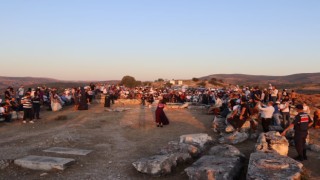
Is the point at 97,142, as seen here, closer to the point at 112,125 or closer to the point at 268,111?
the point at 112,125

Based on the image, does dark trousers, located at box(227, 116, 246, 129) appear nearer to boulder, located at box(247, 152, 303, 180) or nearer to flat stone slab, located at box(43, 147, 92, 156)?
boulder, located at box(247, 152, 303, 180)

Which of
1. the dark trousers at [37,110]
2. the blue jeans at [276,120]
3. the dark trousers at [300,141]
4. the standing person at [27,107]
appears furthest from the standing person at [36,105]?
the dark trousers at [300,141]

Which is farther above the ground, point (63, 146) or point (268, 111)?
point (268, 111)

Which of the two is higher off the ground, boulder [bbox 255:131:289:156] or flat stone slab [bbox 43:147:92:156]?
boulder [bbox 255:131:289:156]

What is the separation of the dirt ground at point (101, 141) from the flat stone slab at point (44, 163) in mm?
138

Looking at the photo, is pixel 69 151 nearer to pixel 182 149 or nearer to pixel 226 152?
pixel 182 149

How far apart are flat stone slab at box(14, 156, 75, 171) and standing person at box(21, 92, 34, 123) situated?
23.3 ft

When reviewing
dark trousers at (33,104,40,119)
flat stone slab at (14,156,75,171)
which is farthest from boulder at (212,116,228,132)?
dark trousers at (33,104,40,119)

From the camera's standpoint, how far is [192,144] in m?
10.2

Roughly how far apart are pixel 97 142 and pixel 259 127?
22.7 feet

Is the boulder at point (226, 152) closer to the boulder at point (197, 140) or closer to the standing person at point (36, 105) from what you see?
the boulder at point (197, 140)

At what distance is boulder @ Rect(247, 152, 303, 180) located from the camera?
20.4 feet

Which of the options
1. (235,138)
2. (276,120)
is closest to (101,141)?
(235,138)

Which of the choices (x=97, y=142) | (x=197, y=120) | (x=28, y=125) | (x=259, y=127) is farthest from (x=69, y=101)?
(x=259, y=127)
